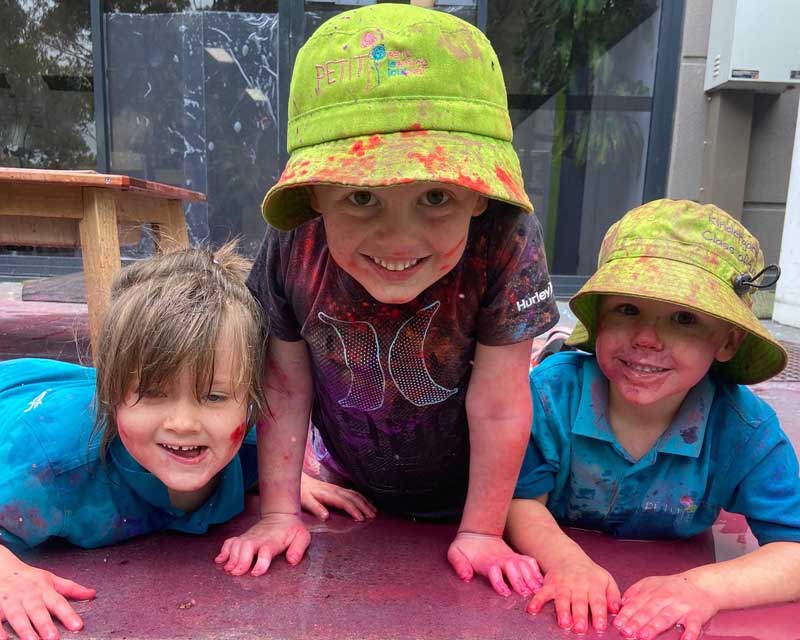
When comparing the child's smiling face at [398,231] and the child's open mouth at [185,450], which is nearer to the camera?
the child's smiling face at [398,231]

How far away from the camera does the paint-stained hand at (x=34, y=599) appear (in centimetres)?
110

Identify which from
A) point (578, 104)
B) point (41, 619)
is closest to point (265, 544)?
point (41, 619)

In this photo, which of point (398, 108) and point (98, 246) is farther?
point (98, 246)

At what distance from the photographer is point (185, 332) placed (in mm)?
1251

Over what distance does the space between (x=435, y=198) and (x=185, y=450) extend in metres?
0.65

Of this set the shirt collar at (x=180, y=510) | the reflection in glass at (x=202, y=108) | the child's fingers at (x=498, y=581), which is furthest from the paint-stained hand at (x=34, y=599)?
the reflection in glass at (x=202, y=108)

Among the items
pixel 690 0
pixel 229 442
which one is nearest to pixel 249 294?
pixel 229 442

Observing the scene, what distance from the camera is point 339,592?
50.0 inches

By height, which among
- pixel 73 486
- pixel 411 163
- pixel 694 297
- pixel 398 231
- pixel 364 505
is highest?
pixel 411 163

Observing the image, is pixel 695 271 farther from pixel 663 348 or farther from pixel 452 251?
pixel 452 251

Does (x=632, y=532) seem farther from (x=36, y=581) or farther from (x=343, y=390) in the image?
(x=36, y=581)

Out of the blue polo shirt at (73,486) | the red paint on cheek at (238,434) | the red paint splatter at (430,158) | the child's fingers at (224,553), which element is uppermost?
the red paint splatter at (430,158)

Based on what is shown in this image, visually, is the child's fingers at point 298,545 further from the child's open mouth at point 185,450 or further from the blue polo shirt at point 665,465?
the blue polo shirt at point 665,465

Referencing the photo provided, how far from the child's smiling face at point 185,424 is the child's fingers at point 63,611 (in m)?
0.25
